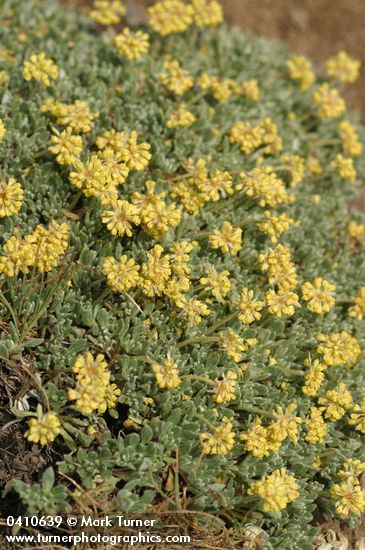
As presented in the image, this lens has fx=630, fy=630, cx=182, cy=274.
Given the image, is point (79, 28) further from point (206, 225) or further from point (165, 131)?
point (206, 225)

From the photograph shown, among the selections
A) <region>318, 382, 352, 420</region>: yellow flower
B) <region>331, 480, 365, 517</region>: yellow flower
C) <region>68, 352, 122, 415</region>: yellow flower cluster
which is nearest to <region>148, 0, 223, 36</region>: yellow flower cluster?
<region>68, 352, 122, 415</region>: yellow flower cluster

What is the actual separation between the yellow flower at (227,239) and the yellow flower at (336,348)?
92cm

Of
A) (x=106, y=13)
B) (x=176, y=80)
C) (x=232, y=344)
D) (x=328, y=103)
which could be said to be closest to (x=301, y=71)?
(x=328, y=103)

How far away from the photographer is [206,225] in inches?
201

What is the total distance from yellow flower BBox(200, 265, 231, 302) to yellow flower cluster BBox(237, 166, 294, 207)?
80cm

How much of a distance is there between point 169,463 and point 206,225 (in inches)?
76.5

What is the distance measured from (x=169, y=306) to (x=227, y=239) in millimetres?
666

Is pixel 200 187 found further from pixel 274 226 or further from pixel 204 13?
pixel 204 13

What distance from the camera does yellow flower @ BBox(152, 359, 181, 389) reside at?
13.1 ft

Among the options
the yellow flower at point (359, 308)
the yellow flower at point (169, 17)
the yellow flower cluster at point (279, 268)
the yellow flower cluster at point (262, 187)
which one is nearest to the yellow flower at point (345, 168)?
the yellow flower cluster at point (262, 187)

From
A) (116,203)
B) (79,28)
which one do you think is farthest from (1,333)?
(79,28)

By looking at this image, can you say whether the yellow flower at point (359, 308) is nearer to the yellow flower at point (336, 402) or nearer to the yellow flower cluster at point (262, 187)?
the yellow flower at point (336, 402)

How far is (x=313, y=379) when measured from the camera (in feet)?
14.8

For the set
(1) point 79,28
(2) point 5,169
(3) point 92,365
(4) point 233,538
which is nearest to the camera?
(3) point 92,365
